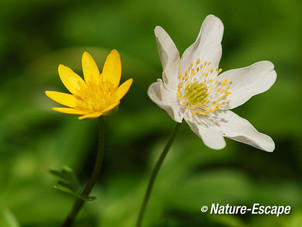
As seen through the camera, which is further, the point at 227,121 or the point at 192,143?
the point at 192,143

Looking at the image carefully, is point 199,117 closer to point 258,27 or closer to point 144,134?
point 144,134

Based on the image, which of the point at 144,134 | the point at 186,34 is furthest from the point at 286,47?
the point at 144,134

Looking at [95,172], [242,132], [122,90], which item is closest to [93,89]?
[122,90]

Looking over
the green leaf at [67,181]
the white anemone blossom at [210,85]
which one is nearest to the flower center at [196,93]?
the white anemone blossom at [210,85]

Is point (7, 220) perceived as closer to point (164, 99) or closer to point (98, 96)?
point (98, 96)

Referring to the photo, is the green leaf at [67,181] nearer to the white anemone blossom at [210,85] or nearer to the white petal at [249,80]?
the white anemone blossom at [210,85]

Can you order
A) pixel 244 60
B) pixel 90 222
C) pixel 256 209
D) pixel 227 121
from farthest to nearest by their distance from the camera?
1. pixel 244 60
2. pixel 256 209
3. pixel 90 222
4. pixel 227 121

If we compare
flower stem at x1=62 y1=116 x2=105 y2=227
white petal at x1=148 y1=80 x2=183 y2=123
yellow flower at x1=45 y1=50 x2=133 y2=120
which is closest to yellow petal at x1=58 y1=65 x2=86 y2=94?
yellow flower at x1=45 y1=50 x2=133 y2=120
